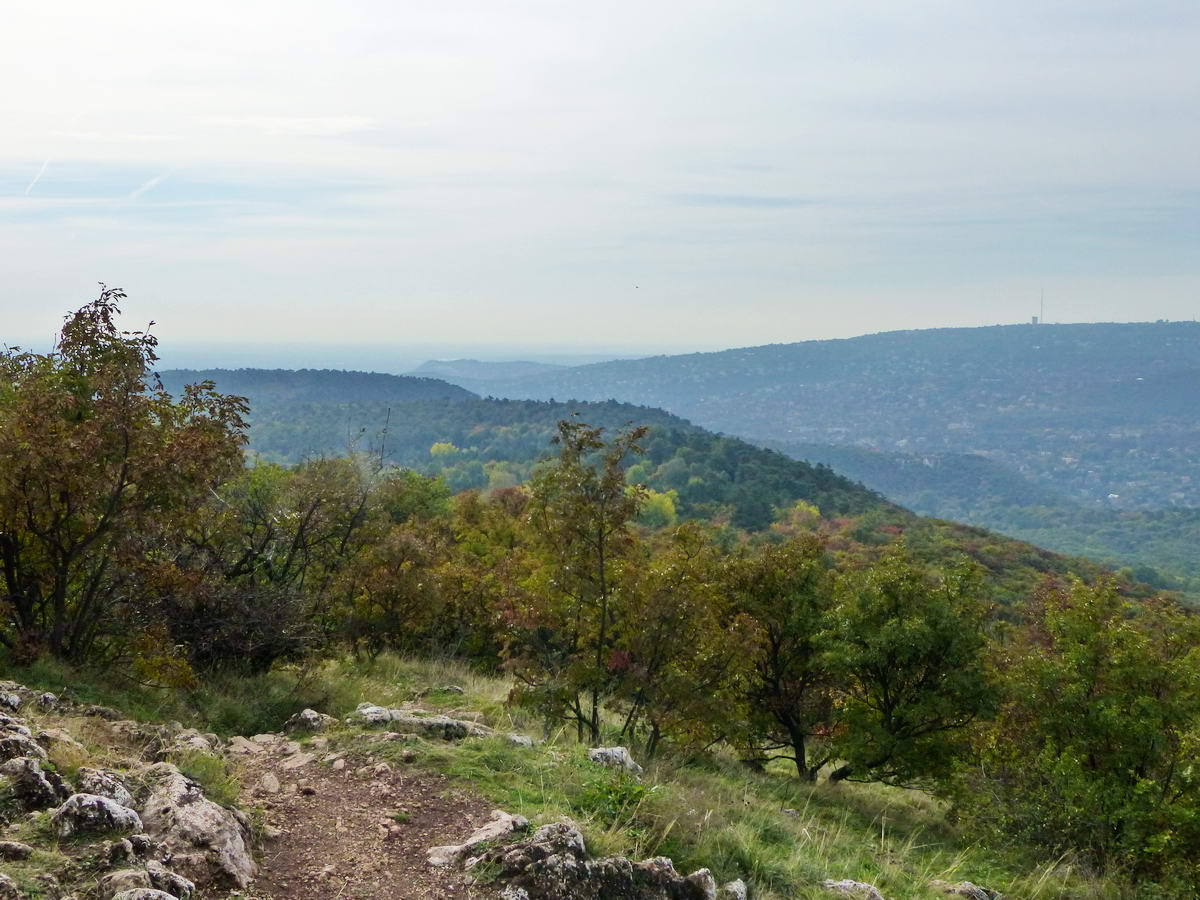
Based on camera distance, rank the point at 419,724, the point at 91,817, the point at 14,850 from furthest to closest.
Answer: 1. the point at 419,724
2. the point at 91,817
3. the point at 14,850

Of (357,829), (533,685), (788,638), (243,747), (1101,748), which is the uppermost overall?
(357,829)

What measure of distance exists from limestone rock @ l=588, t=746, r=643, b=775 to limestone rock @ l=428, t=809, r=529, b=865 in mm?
2045

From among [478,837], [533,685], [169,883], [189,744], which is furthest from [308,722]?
[169,883]

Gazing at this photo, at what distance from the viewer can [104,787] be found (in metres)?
5.94

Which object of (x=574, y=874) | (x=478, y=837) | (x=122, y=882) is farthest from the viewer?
(x=478, y=837)

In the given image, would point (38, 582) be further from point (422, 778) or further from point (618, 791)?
point (618, 791)

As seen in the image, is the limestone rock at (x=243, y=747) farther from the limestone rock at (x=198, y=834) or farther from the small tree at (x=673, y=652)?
the small tree at (x=673, y=652)

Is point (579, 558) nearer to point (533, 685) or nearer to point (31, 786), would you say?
point (533, 685)

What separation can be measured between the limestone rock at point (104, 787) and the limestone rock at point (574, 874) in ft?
7.81

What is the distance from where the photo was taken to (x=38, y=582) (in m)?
10.6

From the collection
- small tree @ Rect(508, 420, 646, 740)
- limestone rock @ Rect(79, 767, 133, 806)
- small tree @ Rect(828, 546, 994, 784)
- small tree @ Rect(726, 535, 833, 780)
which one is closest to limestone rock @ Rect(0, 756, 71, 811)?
limestone rock @ Rect(79, 767, 133, 806)

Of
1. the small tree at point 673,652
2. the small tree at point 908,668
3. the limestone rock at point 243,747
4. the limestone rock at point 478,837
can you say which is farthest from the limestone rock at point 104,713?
the small tree at point 908,668

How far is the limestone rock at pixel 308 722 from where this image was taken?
936 cm

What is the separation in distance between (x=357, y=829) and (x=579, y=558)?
16.7ft
